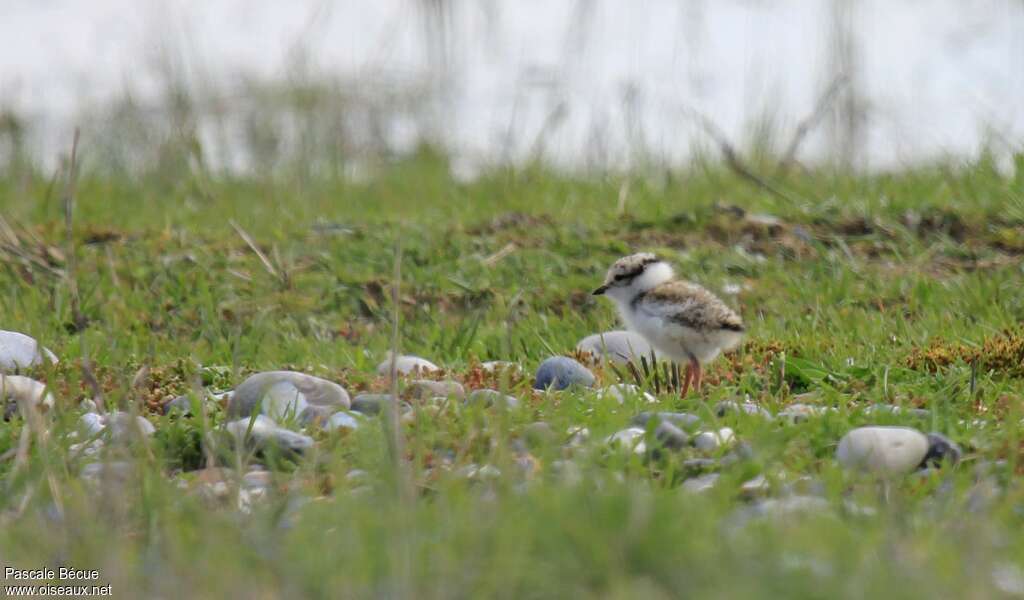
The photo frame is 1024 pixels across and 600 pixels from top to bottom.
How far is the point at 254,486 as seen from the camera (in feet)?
11.3

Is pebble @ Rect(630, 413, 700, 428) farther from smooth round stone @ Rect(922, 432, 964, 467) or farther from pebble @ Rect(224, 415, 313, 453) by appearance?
pebble @ Rect(224, 415, 313, 453)

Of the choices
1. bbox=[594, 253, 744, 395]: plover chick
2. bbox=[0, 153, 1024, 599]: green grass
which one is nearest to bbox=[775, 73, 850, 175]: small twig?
bbox=[0, 153, 1024, 599]: green grass

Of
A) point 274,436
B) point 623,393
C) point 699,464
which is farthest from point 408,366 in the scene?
point 699,464

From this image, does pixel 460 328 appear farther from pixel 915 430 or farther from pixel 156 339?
pixel 915 430

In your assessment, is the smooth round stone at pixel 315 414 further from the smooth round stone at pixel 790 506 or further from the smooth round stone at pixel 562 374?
the smooth round stone at pixel 790 506

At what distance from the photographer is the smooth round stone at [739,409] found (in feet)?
12.8

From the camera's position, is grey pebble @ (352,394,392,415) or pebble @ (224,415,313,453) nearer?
pebble @ (224,415,313,453)

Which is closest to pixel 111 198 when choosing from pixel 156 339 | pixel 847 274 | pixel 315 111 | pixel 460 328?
pixel 315 111

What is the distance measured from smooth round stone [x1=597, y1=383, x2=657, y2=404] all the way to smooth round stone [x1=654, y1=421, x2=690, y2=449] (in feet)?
1.42

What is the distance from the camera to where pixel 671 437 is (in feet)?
11.8

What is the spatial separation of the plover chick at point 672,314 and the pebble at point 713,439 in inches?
34.3

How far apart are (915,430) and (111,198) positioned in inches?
267

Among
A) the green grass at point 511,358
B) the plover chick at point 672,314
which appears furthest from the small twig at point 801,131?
the plover chick at point 672,314

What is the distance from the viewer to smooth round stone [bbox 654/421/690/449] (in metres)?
3.61
